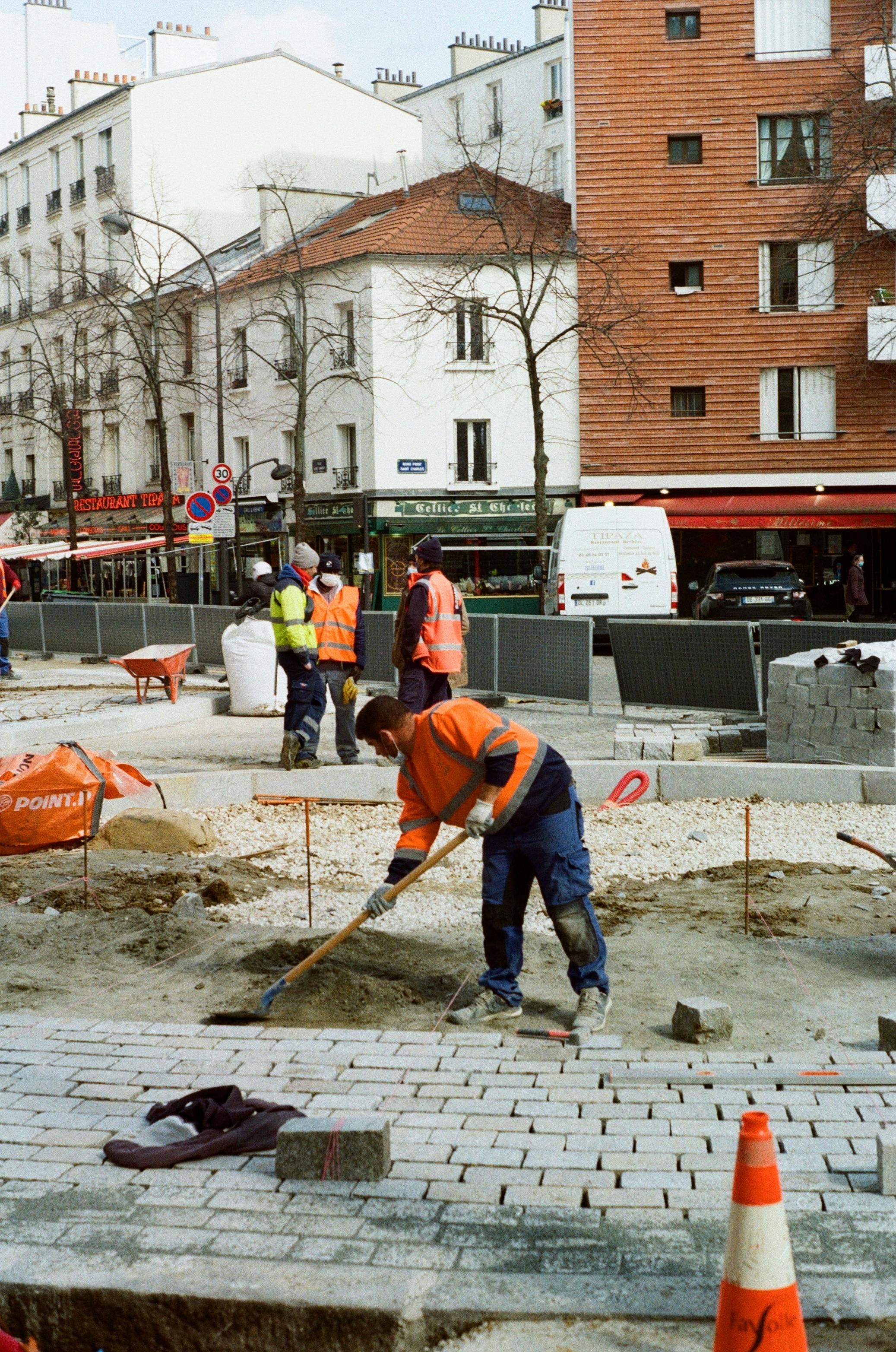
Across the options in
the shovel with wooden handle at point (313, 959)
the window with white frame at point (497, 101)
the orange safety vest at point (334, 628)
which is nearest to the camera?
the shovel with wooden handle at point (313, 959)

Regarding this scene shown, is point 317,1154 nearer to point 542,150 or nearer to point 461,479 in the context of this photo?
point 461,479

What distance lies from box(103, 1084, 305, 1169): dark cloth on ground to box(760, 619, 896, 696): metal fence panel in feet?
30.1

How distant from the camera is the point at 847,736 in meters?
10.9

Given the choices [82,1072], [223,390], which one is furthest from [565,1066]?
[223,390]

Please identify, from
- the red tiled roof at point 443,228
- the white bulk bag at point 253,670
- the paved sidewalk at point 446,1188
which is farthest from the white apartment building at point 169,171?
the paved sidewalk at point 446,1188

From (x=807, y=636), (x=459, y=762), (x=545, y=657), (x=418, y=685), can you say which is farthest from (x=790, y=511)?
(x=459, y=762)

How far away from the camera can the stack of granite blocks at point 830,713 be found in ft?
35.2

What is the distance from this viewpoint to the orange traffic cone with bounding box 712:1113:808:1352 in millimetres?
3018

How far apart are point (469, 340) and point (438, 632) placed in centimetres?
2780

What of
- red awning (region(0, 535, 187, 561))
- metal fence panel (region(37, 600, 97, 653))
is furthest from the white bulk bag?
red awning (region(0, 535, 187, 561))

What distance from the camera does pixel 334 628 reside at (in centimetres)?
1162

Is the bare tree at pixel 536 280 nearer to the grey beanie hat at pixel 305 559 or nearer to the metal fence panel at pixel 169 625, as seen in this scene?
the metal fence panel at pixel 169 625

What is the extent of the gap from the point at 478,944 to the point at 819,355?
31.8 meters

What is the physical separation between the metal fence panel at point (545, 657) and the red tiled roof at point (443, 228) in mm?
Result: 19326
